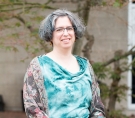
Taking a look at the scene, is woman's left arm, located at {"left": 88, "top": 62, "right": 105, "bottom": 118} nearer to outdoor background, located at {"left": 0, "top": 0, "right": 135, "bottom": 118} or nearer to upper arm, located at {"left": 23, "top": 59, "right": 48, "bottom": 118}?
upper arm, located at {"left": 23, "top": 59, "right": 48, "bottom": 118}

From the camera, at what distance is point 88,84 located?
12.3 feet

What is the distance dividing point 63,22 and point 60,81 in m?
0.42

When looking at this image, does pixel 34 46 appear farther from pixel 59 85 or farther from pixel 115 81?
pixel 59 85

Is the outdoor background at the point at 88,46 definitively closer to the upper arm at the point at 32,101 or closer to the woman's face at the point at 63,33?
the woman's face at the point at 63,33

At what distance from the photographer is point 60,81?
12.0 feet

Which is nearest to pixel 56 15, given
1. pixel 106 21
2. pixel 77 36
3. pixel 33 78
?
pixel 77 36

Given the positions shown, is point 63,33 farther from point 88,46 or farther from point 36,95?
point 88,46

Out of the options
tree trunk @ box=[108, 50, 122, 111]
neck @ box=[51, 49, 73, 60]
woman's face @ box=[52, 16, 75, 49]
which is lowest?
tree trunk @ box=[108, 50, 122, 111]

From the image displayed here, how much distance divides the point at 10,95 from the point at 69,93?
19.8 feet

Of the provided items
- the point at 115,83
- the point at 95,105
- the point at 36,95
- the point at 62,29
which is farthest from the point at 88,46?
the point at 36,95

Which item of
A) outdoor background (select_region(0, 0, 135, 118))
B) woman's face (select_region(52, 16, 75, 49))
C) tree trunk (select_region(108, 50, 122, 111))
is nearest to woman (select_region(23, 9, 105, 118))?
woman's face (select_region(52, 16, 75, 49))

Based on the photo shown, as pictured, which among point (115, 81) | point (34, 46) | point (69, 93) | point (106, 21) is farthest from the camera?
point (106, 21)

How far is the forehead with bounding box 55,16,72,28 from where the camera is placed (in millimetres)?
3709

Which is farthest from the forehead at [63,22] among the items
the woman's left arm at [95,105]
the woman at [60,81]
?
the woman's left arm at [95,105]
